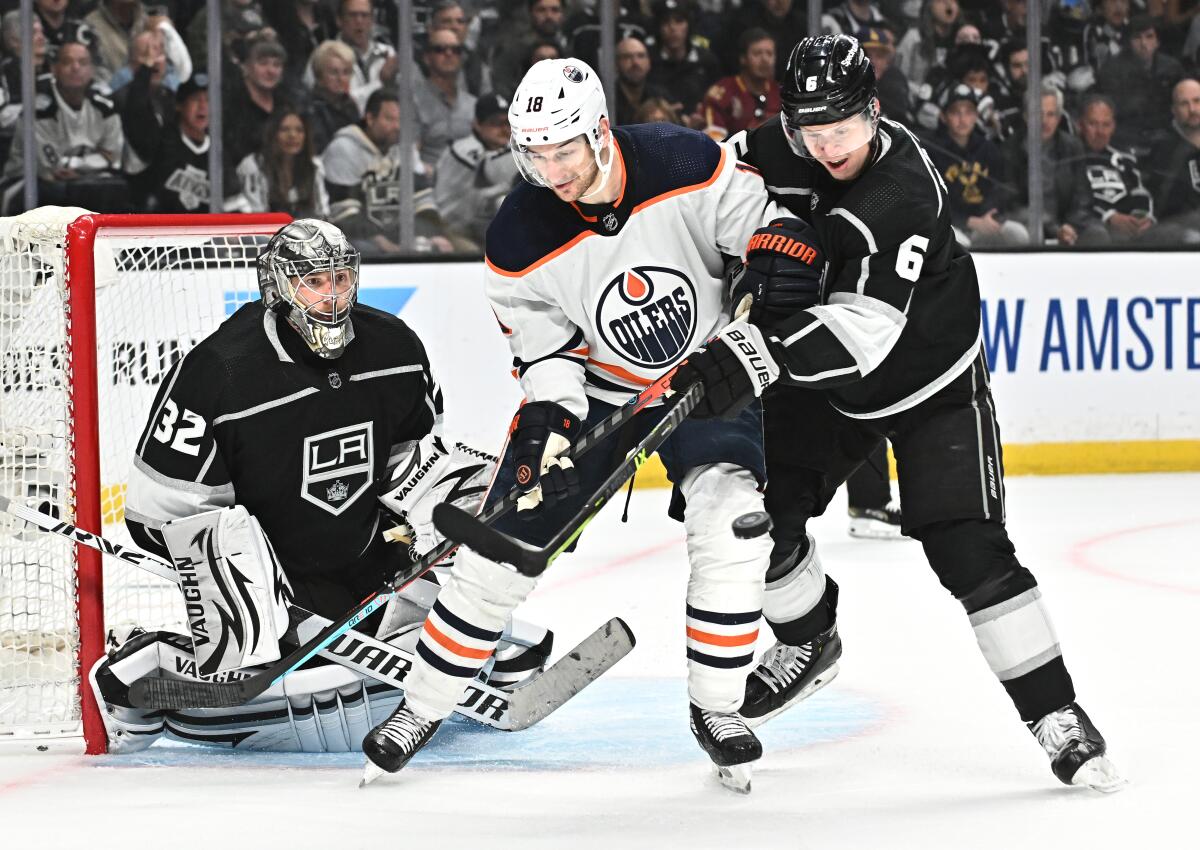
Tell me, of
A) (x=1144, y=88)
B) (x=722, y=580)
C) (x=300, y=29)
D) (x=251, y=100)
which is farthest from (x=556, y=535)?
(x=1144, y=88)

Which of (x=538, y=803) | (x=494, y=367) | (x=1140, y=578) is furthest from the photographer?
(x=494, y=367)

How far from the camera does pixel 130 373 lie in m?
3.13

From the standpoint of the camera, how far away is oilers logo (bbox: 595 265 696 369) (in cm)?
235

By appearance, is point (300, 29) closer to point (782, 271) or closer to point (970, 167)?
point (970, 167)

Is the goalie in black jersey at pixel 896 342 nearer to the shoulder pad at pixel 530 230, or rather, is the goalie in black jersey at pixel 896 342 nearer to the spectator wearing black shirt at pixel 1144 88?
the shoulder pad at pixel 530 230

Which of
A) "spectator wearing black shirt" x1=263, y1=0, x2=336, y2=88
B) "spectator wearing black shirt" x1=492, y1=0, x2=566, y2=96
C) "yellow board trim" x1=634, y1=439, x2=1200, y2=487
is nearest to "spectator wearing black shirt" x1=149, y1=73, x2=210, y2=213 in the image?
"spectator wearing black shirt" x1=263, y1=0, x2=336, y2=88

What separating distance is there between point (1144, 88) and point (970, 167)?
71 cm

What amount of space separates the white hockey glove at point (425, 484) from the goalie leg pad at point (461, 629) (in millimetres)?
272

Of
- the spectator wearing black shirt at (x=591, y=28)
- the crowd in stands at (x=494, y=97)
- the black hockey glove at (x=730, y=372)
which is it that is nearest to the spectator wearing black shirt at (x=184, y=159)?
the crowd in stands at (x=494, y=97)

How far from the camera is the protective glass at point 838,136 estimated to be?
2246 mm

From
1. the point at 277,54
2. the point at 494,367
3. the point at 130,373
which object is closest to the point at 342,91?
the point at 277,54

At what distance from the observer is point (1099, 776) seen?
222cm

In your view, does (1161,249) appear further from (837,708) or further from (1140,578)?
(837,708)

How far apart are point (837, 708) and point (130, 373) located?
1.46 meters
